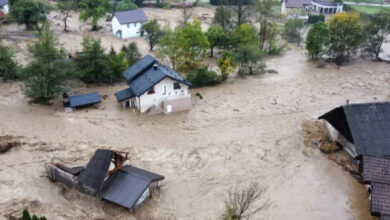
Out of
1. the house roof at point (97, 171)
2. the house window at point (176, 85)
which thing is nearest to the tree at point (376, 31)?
the house window at point (176, 85)

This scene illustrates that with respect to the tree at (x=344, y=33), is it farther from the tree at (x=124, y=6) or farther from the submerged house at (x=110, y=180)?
the tree at (x=124, y=6)

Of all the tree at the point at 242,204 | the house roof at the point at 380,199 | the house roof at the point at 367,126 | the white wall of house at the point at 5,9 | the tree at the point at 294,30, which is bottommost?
the tree at the point at 242,204

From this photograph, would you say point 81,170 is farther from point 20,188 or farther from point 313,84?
point 313,84

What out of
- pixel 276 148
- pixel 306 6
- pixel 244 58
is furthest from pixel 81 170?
pixel 306 6

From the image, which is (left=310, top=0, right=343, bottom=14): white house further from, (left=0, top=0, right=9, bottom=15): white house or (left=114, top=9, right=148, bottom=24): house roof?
(left=0, top=0, right=9, bottom=15): white house

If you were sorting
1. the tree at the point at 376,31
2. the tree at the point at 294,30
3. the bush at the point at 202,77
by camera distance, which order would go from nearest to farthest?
1. the bush at the point at 202,77
2. the tree at the point at 376,31
3. the tree at the point at 294,30
